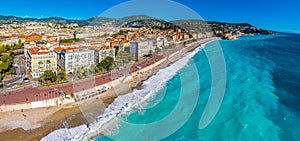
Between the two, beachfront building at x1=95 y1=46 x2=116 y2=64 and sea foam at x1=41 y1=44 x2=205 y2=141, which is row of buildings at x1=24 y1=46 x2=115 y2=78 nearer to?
beachfront building at x1=95 y1=46 x2=116 y2=64

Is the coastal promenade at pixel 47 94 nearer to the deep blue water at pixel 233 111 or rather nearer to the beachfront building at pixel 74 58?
the beachfront building at pixel 74 58

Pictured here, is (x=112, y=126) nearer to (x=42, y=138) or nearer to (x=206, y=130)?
(x=42, y=138)

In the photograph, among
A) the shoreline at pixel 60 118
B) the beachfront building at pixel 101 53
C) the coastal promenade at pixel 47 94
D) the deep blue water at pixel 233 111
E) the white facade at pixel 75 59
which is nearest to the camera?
the deep blue water at pixel 233 111

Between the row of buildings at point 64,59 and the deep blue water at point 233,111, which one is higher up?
the row of buildings at point 64,59

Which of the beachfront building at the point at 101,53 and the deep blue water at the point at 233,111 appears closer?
the deep blue water at the point at 233,111

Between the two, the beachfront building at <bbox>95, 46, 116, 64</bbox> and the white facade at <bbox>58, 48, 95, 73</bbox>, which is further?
the beachfront building at <bbox>95, 46, 116, 64</bbox>

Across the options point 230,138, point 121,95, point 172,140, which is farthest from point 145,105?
point 230,138

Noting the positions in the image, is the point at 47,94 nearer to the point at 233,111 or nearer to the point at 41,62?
the point at 41,62

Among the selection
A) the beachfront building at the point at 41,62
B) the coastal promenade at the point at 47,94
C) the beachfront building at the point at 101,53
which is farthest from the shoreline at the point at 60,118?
the beachfront building at the point at 41,62

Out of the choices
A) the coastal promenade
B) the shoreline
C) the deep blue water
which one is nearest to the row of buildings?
the coastal promenade
